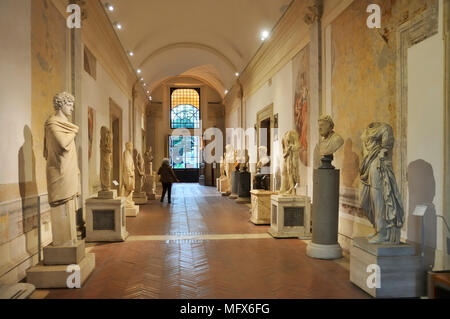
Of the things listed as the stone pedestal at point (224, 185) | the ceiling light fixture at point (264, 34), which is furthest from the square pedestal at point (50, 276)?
the stone pedestal at point (224, 185)

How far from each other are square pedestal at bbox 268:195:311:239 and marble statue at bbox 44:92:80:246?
153 inches

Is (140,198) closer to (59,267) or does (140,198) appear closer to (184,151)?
(59,267)

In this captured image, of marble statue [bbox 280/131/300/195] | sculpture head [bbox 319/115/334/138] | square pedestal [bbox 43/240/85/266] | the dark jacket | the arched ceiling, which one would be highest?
the arched ceiling

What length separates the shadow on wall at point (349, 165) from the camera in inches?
225

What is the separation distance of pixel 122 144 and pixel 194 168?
12.2 meters

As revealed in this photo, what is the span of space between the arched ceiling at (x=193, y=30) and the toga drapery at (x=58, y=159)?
598cm

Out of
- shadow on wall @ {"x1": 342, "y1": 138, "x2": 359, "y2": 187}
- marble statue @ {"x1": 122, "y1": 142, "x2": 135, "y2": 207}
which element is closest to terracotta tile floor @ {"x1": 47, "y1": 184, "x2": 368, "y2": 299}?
shadow on wall @ {"x1": 342, "y1": 138, "x2": 359, "y2": 187}

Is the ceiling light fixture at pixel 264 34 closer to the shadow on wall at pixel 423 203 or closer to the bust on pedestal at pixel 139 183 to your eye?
the bust on pedestal at pixel 139 183

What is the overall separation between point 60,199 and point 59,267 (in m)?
0.80

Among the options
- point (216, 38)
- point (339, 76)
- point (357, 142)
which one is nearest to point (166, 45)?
point (216, 38)

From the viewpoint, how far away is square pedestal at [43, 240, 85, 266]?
14.3 feet

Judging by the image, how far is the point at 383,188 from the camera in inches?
158

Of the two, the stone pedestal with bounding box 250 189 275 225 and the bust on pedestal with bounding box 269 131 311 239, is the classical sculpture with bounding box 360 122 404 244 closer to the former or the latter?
the bust on pedestal with bounding box 269 131 311 239

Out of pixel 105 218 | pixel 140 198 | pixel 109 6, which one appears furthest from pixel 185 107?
pixel 105 218
